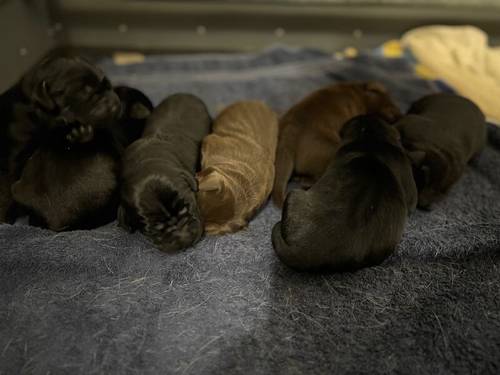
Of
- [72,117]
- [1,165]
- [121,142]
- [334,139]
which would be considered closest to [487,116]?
[334,139]

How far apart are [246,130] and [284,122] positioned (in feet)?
0.57

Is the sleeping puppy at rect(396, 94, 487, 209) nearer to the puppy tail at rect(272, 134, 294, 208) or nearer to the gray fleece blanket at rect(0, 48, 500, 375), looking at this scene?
the gray fleece blanket at rect(0, 48, 500, 375)

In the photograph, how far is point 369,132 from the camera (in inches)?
72.1

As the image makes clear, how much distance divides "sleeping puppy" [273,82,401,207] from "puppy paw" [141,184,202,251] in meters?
0.43

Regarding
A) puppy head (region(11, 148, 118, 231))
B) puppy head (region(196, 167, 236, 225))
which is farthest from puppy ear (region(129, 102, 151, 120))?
puppy head (region(196, 167, 236, 225))

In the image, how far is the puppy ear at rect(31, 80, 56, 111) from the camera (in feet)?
5.94

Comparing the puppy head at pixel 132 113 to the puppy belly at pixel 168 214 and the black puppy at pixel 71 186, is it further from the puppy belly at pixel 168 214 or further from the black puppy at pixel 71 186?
the puppy belly at pixel 168 214

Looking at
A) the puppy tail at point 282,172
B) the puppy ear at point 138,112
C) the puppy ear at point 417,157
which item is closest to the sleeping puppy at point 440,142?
the puppy ear at point 417,157

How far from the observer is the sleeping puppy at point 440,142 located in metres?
1.93

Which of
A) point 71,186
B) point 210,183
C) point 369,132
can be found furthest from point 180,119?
point 369,132

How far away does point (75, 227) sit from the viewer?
1.75 metres

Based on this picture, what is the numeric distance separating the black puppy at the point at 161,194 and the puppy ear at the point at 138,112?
0.88ft

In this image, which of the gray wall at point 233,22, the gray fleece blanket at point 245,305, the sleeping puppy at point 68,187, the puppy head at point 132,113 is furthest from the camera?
the gray wall at point 233,22

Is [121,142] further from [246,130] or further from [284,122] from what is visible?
[284,122]
